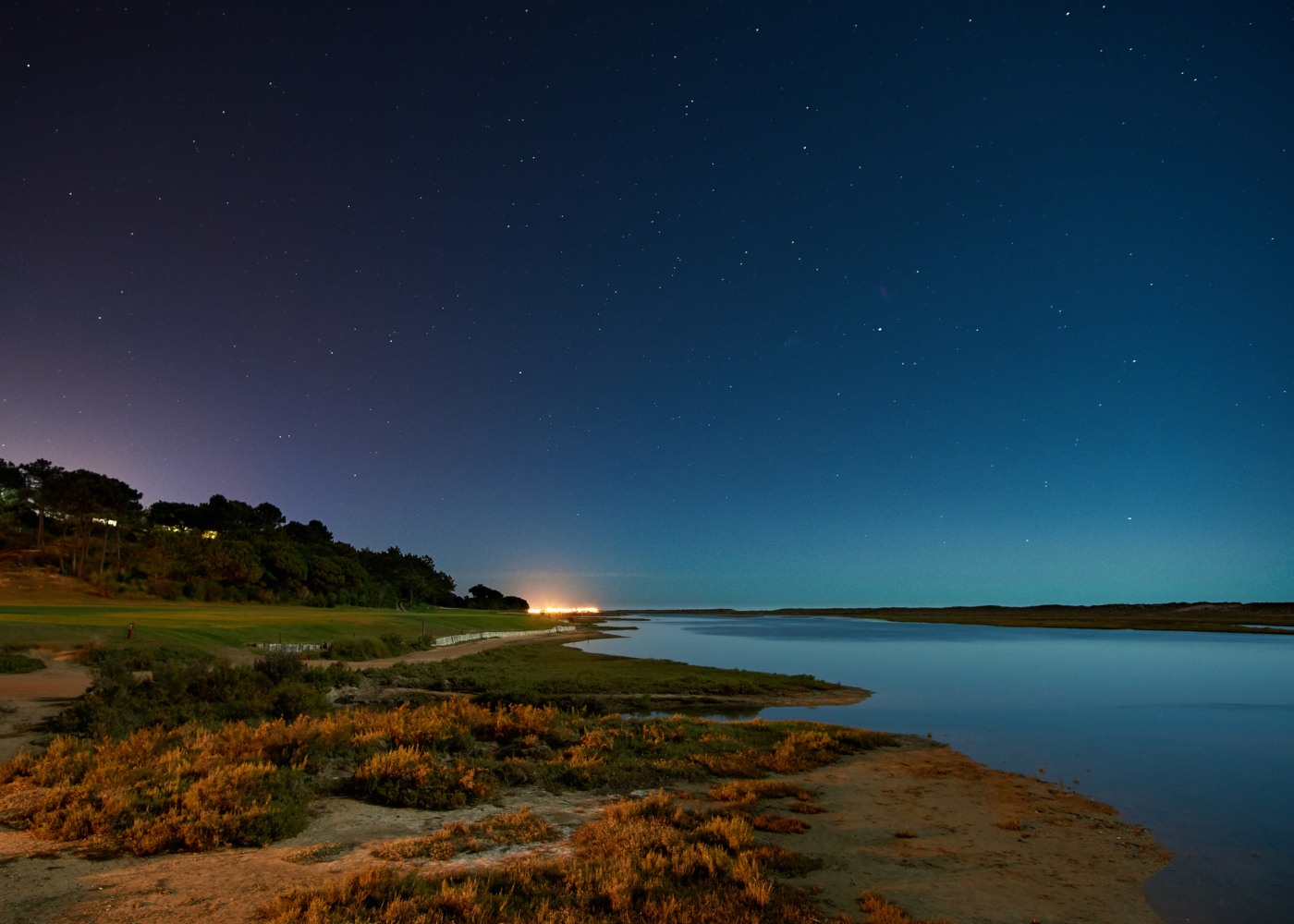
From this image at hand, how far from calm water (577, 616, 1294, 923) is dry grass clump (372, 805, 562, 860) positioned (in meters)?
9.90

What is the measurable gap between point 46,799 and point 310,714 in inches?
358

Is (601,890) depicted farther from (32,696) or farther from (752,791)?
(32,696)

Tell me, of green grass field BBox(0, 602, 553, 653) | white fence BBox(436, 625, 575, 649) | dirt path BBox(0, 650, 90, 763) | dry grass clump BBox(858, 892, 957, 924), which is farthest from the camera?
white fence BBox(436, 625, 575, 649)

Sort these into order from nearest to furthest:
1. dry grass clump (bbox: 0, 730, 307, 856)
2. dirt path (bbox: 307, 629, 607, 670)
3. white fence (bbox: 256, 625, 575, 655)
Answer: dry grass clump (bbox: 0, 730, 307, 856) → white fence (bbox: 256, 625, 575, 655) → dirt path (bbox: 307, 629, 607, 670)

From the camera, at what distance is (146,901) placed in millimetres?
8195

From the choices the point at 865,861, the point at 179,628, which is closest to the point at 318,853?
the point at 865,861

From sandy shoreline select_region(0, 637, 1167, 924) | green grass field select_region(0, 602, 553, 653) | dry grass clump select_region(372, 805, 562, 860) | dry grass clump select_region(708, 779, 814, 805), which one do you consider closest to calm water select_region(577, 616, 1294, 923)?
sandy shoreline select_region(0, 637, 1167, 924)

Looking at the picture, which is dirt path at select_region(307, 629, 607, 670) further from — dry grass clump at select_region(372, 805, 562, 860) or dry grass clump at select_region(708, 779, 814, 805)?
dry grass clump at select_region(708, 779, 814, 805)

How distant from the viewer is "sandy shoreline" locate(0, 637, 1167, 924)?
849 cm

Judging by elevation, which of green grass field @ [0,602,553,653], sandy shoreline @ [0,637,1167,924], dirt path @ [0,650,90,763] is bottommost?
sandy shoreline @ [0,637,1167,924]

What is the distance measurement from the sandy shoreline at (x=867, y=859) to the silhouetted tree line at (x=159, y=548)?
256 feet

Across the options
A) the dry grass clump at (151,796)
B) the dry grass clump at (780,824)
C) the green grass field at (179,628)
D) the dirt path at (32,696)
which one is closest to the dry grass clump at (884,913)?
the dry grass clump at (780,824)

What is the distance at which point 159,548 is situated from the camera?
89.4 m

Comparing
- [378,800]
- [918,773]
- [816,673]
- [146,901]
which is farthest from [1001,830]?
[816,673]
